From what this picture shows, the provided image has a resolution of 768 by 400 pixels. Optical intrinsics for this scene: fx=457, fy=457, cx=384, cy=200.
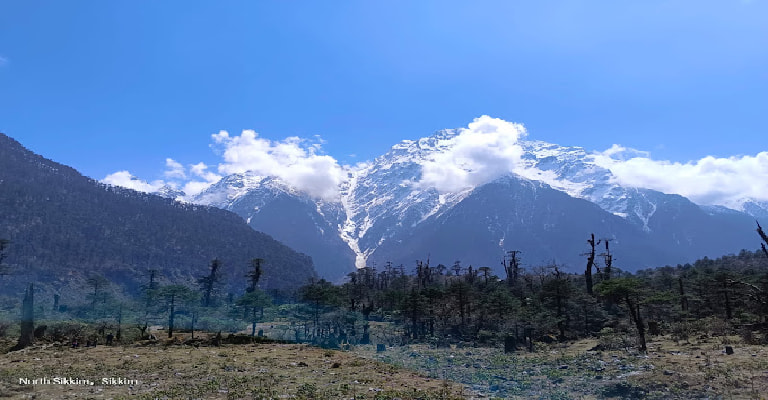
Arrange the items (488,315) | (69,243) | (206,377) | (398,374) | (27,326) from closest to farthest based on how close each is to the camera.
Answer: (206,377), (398,374), (27,326), (488,315), (69,243)

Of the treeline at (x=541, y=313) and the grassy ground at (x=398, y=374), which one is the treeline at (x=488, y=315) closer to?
the treeline at (x=541, y=313)

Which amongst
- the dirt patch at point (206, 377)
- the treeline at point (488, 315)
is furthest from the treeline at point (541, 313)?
the dirt patch at point (206, 377)

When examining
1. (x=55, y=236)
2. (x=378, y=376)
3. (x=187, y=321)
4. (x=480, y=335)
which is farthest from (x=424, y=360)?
(x=55, y=236)

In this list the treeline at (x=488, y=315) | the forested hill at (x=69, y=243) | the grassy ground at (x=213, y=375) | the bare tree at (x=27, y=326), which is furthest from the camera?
the forested hill at (x=69, y=243)

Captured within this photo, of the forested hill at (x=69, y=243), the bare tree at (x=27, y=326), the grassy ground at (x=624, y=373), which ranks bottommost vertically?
the grassy ground at (x=624, y=373)

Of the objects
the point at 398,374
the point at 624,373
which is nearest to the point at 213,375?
the point at 398,374

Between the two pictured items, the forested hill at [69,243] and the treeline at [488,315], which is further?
the forested hill at [69,243]

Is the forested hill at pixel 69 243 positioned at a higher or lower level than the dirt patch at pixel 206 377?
higher

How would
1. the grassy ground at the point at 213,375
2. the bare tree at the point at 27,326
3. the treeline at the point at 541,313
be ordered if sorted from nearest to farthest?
the grassy ground at the point at 213,375 < the bare tree at the point at 27,326 < the treeline at the point at 541,313

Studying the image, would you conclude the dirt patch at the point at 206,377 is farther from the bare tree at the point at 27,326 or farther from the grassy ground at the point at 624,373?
the grassy ground at the point at 624,373

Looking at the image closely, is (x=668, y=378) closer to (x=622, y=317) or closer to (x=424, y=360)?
(x=424, y=360)

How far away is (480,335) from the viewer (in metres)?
46.7

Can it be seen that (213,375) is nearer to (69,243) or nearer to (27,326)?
(27,326)

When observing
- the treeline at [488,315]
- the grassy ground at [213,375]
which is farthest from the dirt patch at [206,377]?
the treeline at [488,315]
